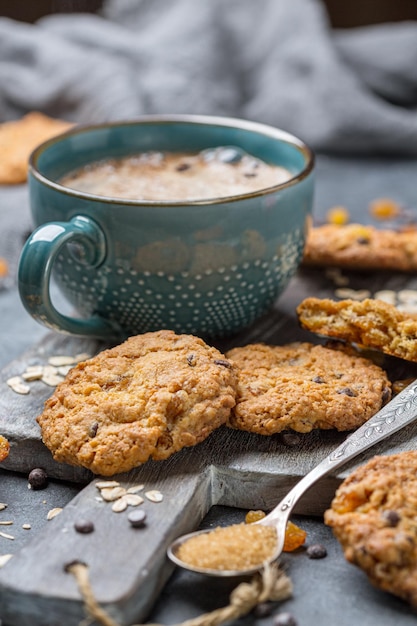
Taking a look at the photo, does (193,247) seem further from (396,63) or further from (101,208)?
(396,63)

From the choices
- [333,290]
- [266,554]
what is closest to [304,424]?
[266,554]

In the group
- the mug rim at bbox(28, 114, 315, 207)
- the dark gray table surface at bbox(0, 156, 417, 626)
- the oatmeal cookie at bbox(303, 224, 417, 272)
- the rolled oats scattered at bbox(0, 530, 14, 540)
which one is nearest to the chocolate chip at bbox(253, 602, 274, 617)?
the dark gray table surface at bbox(0, 156, 417, 626)

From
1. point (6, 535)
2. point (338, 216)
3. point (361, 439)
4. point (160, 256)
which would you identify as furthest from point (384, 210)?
point (6, 535)

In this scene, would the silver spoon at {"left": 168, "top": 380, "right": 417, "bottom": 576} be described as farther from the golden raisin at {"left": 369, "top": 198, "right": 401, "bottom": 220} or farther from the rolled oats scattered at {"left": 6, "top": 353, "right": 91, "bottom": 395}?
the golden raisin at {"left": 369, "top": 198, "right": 401, "bottom": 220}

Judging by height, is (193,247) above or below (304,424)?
above

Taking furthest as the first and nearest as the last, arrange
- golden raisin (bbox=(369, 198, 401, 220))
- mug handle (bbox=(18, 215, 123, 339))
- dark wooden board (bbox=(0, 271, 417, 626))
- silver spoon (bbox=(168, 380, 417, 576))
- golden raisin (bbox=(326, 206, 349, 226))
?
golden raisin (bbox=(369, 198, 401, 220))
golden raisin (bbox=(326, 206, 349, 226))
mug handle (bbox=(18, 215, 123, 339))
silver spoon (bbox=(168, 380, 417, 576))
dark wooden board (bbox=(0, 271, 417, 626))

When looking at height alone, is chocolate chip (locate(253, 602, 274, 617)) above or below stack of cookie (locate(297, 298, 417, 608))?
below
